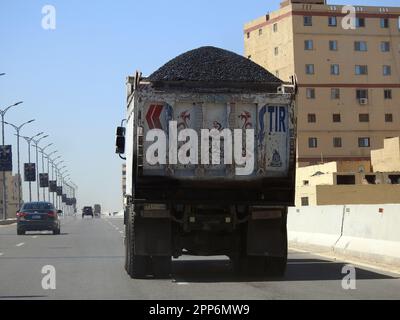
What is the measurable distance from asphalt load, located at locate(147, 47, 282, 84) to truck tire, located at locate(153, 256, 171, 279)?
341cm

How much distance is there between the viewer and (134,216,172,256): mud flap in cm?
1285

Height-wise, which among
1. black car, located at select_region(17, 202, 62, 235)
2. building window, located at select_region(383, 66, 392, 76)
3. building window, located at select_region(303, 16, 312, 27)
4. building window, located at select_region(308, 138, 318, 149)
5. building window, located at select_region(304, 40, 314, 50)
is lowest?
black car, located at select_region(17, 202, 62, 235)

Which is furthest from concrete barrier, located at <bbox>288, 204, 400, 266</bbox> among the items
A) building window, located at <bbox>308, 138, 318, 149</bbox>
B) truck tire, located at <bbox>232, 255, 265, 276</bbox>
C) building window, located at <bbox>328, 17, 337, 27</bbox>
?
building window, located at <bbox>328, 17, 337, 27</bbox>

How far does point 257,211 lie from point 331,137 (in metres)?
72.3

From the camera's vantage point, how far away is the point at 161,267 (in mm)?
13258

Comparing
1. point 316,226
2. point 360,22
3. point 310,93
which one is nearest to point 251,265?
point 316,226

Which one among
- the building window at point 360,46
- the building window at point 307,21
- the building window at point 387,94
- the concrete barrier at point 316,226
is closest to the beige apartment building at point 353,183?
the building window at point 387,94

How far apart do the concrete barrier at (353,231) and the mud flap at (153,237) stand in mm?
5263

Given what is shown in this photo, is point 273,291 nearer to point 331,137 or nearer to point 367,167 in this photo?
point 367,167

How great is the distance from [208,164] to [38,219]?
25344mm

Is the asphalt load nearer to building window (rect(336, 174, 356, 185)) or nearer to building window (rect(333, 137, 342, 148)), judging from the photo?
building window (rect(336, 174, 356, 185))

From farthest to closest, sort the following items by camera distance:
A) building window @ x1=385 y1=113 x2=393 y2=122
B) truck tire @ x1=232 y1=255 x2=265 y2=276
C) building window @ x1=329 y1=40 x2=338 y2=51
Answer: building window @ x1=385 y1=113 x2=393 y2=122 → building window @ x1=329 y1=40 x2=338 y2=51 → truck tire @ x1=232 y1=255 x2=265 y2=276

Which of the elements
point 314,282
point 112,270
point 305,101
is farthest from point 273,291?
point 305,101

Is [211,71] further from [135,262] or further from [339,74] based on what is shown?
[339,74]
